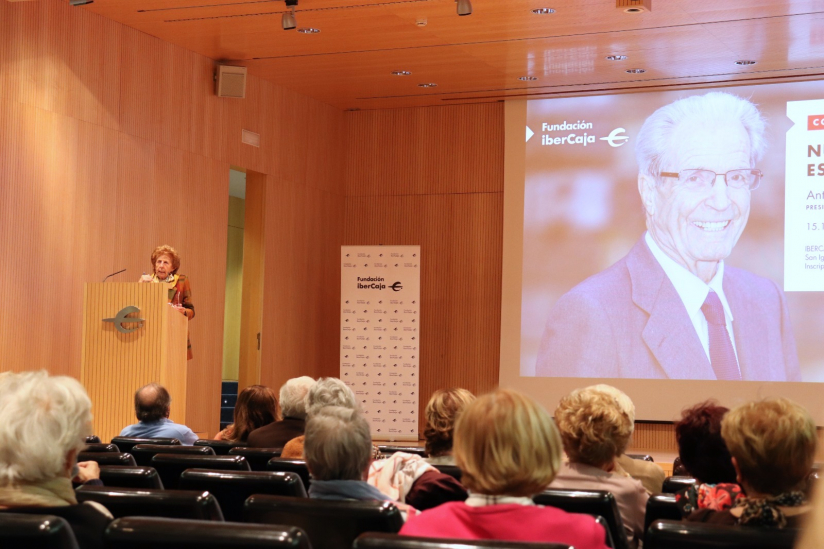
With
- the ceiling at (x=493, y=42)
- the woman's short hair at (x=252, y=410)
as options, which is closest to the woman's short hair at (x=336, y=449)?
the woman's short hair at (x=252, y=410)

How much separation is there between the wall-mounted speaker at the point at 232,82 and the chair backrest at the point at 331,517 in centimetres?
767

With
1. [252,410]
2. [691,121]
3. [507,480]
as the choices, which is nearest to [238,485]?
[507,480]

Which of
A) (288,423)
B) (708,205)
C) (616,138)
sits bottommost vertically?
(288,423)

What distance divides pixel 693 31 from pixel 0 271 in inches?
236

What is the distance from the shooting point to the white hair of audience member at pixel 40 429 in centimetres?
224

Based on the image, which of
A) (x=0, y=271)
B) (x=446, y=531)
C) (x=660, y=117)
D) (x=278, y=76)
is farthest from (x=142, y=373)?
(x=660, y=117)

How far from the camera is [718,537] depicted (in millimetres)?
2023

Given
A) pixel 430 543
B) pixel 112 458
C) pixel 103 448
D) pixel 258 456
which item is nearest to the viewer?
pixel 430 543

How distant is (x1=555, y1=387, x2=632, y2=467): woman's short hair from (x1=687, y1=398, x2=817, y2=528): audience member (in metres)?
0.80

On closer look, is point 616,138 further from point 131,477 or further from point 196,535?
point 196,535

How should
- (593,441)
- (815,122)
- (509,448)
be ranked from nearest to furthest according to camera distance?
(509,448), (593,441), (815,122)

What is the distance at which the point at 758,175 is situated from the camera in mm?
9617

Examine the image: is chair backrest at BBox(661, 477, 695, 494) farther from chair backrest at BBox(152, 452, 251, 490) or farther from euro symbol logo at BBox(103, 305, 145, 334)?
euro symbol logo at BBox(103, 305, 145, 334)

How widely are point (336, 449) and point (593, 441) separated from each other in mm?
933
